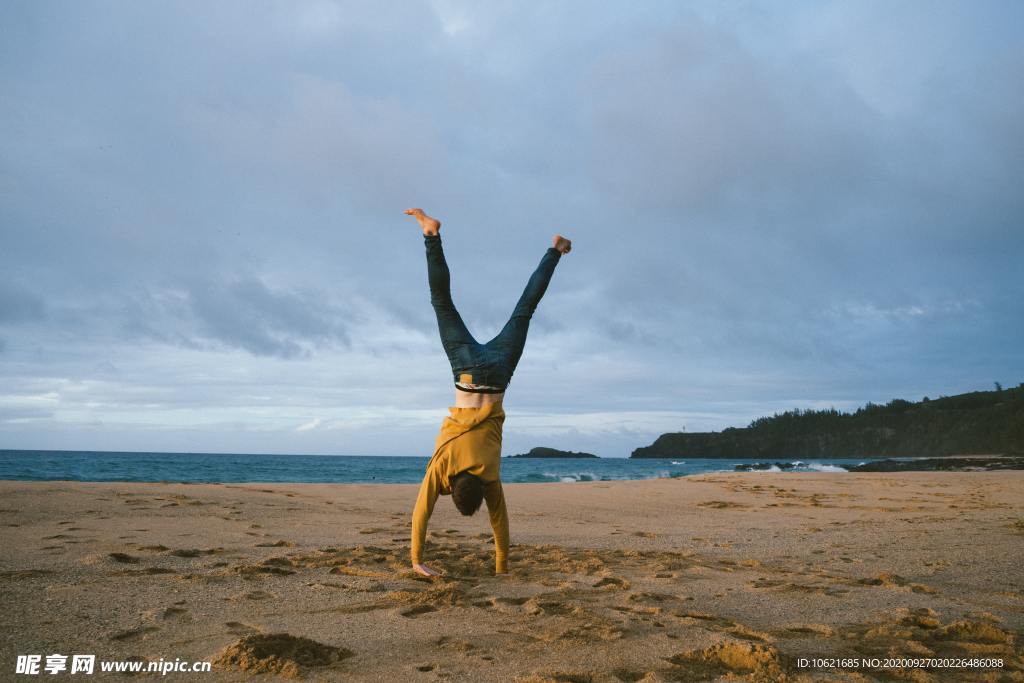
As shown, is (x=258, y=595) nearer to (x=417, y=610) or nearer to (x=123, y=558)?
(x=417, y=610)

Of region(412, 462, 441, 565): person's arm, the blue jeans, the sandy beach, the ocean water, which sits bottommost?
the ocean water

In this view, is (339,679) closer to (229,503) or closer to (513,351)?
(513,351)

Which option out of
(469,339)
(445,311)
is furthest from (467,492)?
(445,311)

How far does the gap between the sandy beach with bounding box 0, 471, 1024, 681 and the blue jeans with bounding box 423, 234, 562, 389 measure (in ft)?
4.75

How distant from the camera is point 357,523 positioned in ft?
23.0

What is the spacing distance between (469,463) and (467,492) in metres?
0.21

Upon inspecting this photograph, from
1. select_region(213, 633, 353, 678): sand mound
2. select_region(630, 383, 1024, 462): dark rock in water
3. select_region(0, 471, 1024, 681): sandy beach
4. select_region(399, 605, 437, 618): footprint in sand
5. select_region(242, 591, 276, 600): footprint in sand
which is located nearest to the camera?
select_region(213, 633, 353, 678): sand mound

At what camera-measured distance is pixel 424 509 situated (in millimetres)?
4465

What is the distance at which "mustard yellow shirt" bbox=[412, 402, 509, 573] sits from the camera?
4422 mm

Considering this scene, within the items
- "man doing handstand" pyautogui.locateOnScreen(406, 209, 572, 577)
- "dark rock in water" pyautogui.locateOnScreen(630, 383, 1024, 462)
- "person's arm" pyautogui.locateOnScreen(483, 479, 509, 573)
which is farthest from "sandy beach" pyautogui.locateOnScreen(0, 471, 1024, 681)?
"dark rock in water" pyautogui.locateOnScreen(630, 383, 1024, 462)

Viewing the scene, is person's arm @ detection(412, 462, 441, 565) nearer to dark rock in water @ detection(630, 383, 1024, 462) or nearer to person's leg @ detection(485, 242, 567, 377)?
person's leg @ detection(485, 242, 567, 377)

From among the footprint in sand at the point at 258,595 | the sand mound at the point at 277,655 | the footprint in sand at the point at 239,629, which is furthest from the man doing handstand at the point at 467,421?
the sand mound at the point at 277,655

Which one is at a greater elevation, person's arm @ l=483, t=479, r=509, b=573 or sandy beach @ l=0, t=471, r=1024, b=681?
person's arm @ l=483, t=479, r=509, b=573

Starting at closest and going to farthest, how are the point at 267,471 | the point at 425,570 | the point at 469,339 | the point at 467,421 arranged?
the point at 425,570 < the point at 467,421 < the point at 469,339 < the point at 267,471
